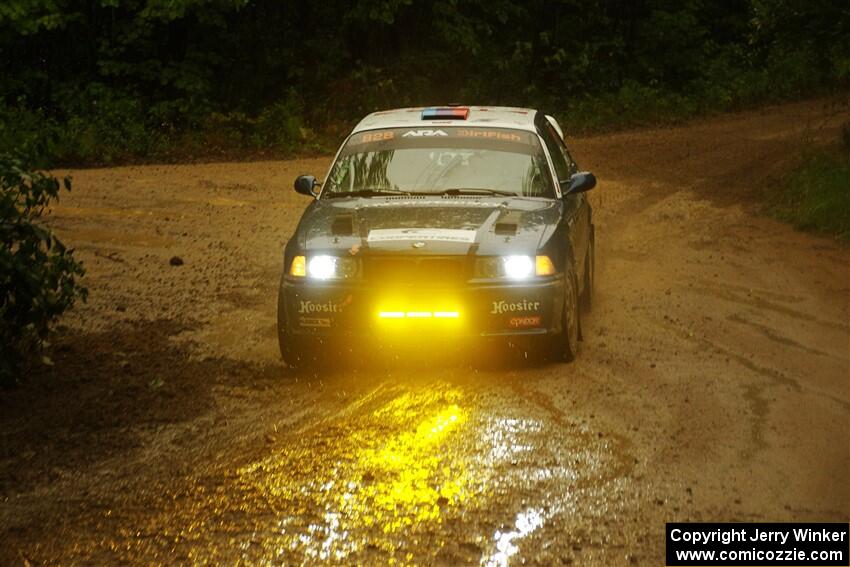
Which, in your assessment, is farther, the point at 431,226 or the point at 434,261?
the point at 431,226

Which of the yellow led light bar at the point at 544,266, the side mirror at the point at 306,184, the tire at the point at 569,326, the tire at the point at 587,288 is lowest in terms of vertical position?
the tire at the point at 587,288

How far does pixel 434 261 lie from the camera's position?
8.78 m

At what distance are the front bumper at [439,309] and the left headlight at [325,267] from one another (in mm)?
64

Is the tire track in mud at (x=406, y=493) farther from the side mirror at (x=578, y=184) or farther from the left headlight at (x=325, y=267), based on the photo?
the side mirror at (x=578, y=184)

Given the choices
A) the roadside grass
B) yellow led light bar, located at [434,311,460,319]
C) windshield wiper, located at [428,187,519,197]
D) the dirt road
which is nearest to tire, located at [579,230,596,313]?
the dirt road

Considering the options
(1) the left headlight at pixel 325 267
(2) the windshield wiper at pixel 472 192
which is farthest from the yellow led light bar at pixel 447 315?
(2) the windshield wiper at pixel 472 192

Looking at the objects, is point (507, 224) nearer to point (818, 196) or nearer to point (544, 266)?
point (544, 266)

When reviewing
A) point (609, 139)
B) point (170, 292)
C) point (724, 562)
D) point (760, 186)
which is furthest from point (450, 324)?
point (609, 139)

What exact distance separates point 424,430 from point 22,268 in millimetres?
2622

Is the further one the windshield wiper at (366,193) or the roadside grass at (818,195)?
the roadside grass at (818,195)

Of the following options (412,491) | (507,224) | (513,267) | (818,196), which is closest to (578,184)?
(507,224)

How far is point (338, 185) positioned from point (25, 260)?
8.37 ft

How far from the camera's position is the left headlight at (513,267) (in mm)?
8812

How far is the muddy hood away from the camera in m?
8.84
